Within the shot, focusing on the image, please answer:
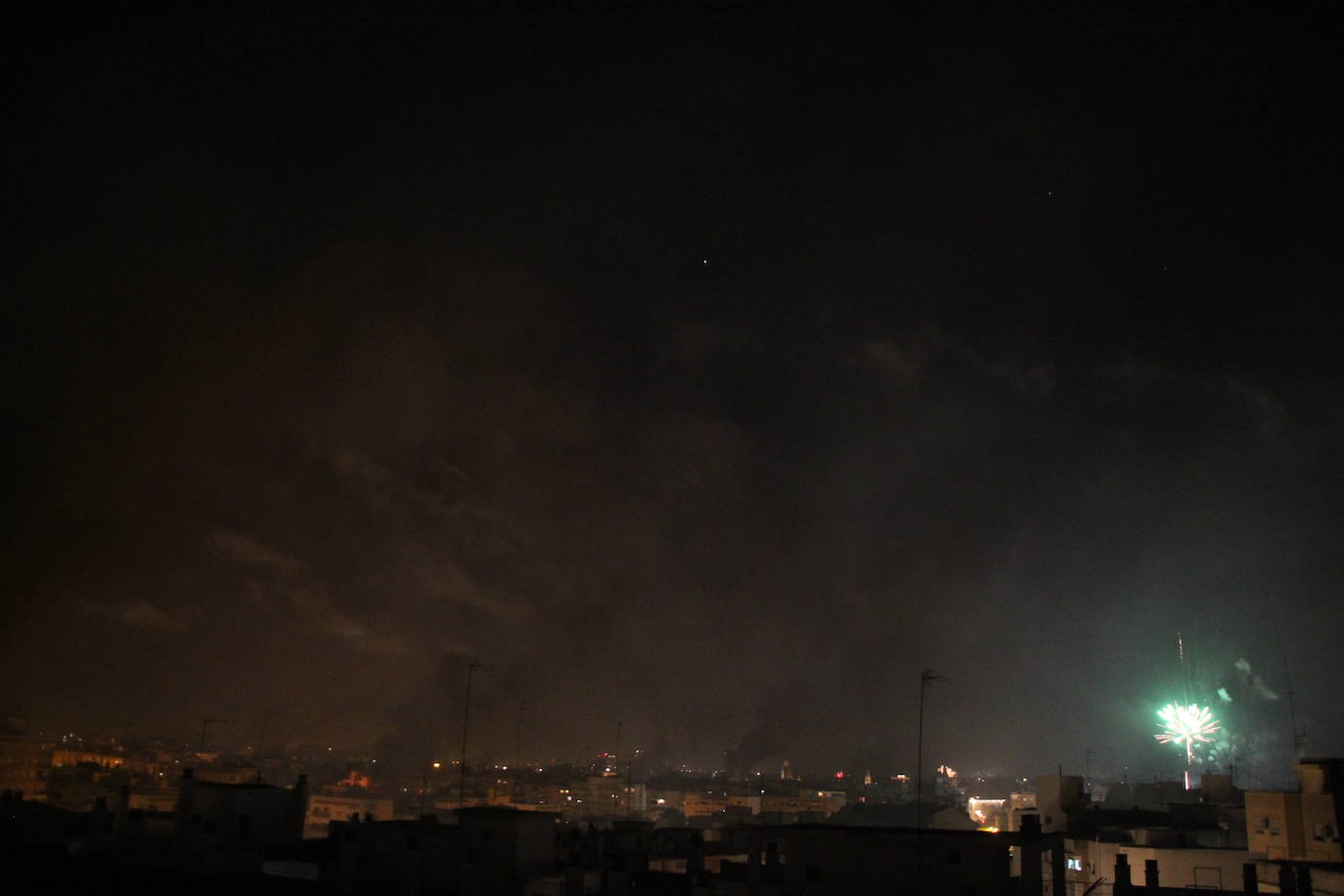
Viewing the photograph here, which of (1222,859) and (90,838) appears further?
(1222,859)

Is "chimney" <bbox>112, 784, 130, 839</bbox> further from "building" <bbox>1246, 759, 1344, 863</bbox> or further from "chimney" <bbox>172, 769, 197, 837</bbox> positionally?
"building" <bbox>1246, 759, 1344, 863</bbox>

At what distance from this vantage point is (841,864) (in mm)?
23438

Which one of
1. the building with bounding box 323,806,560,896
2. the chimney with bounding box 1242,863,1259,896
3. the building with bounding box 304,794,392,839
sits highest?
the chimney with bounding box 1242,863,1259,896

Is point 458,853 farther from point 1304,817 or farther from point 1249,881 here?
point 1304,817

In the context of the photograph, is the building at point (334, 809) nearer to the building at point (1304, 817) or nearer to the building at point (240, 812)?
the building at point (240, 812)

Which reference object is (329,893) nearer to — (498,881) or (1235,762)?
(498,881)

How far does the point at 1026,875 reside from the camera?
22828mm

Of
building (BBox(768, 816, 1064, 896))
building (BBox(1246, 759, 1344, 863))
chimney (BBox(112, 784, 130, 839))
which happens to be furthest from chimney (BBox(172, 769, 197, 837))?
building (BBox(1246, 759, 1344, 863))

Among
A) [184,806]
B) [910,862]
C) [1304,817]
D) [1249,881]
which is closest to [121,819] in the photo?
[184,806]

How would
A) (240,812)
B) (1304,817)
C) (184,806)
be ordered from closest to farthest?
(240,812)
(184,806)
(1304,817)

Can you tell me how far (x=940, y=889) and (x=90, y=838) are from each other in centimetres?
2436

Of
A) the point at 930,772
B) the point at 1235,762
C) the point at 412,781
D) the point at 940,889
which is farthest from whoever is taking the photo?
the point at 930,772

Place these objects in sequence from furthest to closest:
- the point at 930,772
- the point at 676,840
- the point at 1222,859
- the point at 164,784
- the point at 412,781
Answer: the point at 930,772 < the point at 412,781 < the point at 164,784 < the point at 676,840 < the point at 1222,859

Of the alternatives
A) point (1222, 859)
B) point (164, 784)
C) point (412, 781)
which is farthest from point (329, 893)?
point (412, 781)
